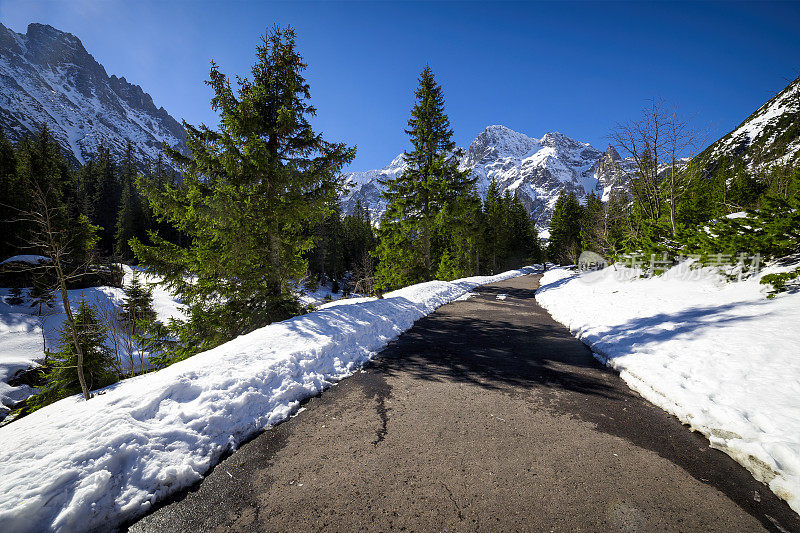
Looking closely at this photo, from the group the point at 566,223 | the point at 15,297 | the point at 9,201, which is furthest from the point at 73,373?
the point at 566,223

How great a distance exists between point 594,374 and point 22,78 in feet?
1134

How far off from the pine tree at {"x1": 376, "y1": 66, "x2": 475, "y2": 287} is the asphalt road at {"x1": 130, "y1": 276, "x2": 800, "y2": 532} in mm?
14366

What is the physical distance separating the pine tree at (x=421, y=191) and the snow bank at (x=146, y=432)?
13764 mm

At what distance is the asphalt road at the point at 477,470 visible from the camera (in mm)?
2457

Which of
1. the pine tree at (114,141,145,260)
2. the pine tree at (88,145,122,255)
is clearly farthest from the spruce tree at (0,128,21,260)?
the pine tree at (88,145,122,255)

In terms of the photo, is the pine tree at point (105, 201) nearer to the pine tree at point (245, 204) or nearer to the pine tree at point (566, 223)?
the pine tree at point (245, 204)

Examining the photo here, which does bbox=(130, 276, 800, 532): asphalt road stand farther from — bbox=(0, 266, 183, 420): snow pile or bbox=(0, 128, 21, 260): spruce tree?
bbox=(0, 128, 21, 260): spruce tree

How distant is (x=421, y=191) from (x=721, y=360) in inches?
626

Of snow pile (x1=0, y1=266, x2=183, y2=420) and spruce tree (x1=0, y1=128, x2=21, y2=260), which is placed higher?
spruce tree (x1=0, y1=128, x2=21, y2=260)

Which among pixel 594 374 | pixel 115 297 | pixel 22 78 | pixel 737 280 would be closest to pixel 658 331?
pixel 594 374

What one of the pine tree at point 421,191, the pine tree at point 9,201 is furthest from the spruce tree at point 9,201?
the pine tree at point 421,191

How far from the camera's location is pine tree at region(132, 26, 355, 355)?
336 inches

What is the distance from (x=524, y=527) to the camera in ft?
7.73

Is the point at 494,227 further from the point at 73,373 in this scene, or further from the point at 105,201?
the point at 105,201
